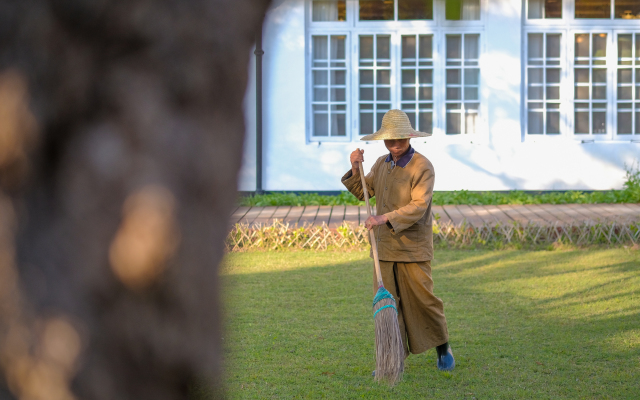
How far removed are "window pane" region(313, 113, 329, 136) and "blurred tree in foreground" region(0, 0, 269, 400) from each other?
12.7 metres

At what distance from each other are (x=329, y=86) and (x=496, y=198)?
3.80 meters

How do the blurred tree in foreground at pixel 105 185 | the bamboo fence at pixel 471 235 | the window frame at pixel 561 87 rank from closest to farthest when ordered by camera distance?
the blurred tree in foreground at pixel 105 185 < the bamboo fence at pixel 471 235 < the window frame at pixel 561 87

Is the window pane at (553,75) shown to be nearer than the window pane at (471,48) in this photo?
No

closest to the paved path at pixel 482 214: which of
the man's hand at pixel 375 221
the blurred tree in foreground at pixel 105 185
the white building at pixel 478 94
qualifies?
the white building at pixel 478 94

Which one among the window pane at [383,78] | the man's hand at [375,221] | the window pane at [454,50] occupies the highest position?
the window pane at [454,50]

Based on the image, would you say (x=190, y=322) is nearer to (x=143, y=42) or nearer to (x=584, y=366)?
(x=143, y=42)

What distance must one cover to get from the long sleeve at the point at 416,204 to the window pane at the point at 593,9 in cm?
978

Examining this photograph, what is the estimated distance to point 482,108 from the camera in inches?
508

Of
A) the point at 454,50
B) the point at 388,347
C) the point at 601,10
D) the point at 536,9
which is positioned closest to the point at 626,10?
the point at 601,10

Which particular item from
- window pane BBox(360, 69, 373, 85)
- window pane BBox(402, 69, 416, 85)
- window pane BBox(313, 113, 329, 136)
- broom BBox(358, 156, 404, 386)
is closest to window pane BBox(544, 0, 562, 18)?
window pane BBox(402, 69, 416, 85)

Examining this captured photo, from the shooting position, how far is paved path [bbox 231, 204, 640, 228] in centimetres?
944

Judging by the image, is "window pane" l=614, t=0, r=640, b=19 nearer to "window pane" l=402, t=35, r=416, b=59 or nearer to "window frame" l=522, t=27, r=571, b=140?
"window frame" l=522, t=27, r=571, b=140

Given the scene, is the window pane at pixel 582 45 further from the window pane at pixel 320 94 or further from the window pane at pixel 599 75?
the window pane at pixel 320 94

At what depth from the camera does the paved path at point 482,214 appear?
9.44 m
